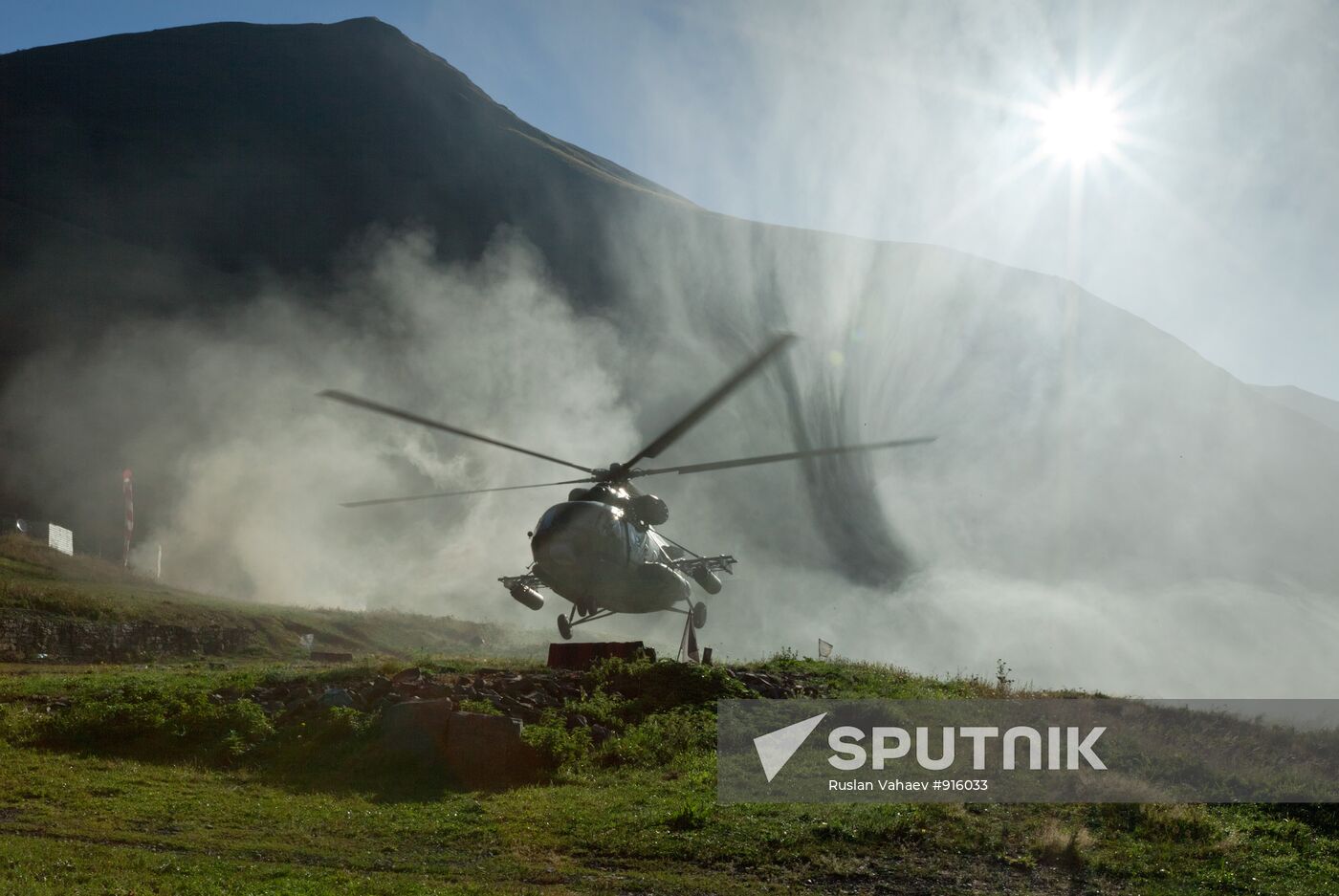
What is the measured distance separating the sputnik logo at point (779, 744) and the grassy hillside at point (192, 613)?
73.3 feet

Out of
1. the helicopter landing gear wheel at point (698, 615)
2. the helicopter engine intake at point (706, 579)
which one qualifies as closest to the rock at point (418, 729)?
the helicopter landing gear wheel at point (698, 615)

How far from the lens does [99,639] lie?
1244 inches

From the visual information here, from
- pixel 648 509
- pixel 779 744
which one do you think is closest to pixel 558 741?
pixel 779 744

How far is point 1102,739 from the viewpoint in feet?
51.1

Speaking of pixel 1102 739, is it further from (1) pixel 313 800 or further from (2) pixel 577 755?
(1) pixel 313 800

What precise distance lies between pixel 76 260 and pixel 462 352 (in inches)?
1545

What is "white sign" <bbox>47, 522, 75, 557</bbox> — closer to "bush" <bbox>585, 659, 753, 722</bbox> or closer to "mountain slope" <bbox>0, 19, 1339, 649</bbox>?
"mountain slope" <bbox>0, 19, 1339, 649</bbox>

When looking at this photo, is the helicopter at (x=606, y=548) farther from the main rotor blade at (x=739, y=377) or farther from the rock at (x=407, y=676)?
the rock at (x=407, y=676)

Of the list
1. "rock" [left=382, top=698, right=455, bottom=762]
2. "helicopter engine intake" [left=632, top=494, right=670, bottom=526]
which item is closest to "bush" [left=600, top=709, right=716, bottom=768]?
"rock" [left=382, top=698, right=455, bottom=762]

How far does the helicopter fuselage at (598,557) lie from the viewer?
836 inches

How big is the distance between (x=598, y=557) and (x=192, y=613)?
880 inches

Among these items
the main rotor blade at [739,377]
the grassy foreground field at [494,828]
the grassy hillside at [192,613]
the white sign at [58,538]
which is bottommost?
the grassy foreground field at [494,828]

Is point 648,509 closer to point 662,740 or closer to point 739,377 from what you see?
point 739,377

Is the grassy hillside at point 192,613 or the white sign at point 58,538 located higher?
the white sign at point 58,538
